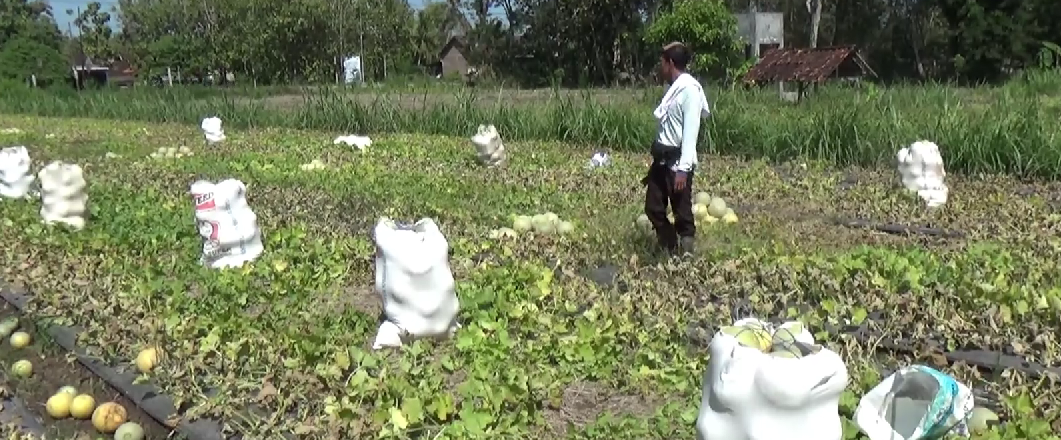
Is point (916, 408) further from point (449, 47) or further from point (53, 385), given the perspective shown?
point (449, 47)

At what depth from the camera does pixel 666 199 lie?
240 inches

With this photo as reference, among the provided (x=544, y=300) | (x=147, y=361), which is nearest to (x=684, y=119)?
(x=544, y=300)

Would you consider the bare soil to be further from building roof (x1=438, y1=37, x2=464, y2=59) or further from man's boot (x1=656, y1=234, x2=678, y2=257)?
building roof (x1=438, y1=37, x2=464, y2=59)

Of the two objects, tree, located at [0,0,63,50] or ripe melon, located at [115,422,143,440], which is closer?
ripe melon, located at [115,422,143,440]

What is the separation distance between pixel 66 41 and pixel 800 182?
244 feet

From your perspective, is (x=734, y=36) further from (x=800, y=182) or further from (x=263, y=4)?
(x=263, y=4)

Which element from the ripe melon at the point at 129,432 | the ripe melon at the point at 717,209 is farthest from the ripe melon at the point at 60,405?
the ripe melon at the point at 717,209

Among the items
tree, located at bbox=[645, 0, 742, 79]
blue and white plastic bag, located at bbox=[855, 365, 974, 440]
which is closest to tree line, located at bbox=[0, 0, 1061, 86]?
tree, located at bbox=[645, 0, 742, 79]

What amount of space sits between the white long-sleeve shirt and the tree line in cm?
1964

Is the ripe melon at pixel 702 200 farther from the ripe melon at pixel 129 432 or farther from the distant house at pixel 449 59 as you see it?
the distant house at pixel 449 59

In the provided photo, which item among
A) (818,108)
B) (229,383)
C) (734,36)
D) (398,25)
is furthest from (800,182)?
(398,25)

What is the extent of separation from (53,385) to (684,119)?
11.6 ft

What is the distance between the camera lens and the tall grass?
33.4ft

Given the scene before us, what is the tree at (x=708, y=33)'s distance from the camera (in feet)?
93.1
